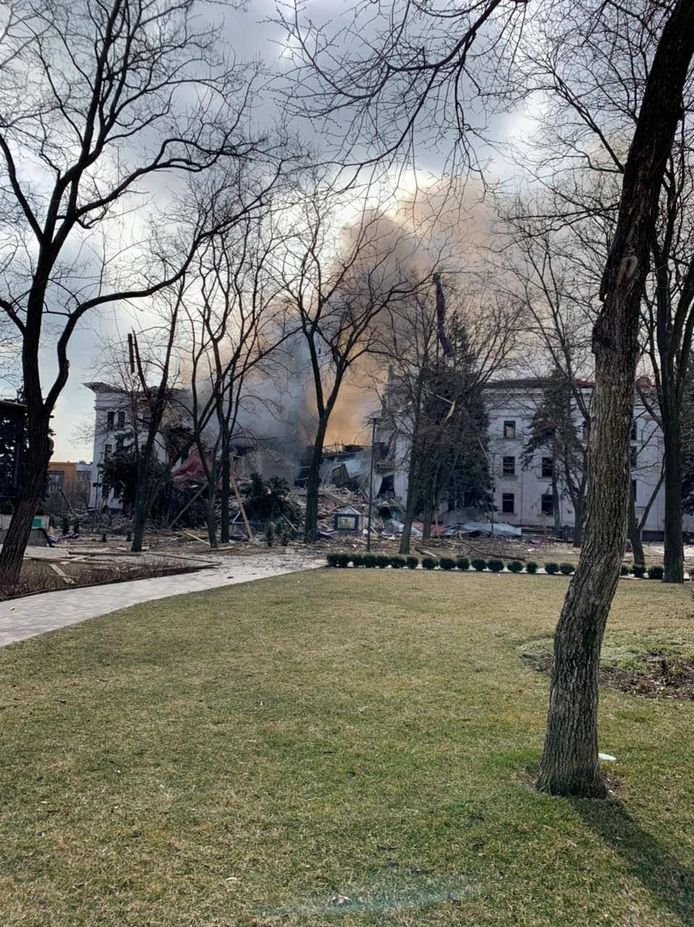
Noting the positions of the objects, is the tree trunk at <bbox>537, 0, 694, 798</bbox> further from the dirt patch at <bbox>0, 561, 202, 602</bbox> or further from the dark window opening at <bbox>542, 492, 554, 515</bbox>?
the dark window opening at <bbox>542, 492, 554, 515</bbox>

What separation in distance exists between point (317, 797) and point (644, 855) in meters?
1.46

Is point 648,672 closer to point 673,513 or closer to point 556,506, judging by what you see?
point 673,513

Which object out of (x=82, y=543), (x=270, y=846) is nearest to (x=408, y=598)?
(x=270, y=846)

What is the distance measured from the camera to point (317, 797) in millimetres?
3305

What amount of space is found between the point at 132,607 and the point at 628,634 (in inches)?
257

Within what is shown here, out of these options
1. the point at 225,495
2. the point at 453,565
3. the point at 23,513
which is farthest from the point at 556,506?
the point at 23,513

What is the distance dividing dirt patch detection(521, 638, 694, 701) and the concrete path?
214 inches

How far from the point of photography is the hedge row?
17.8 metres

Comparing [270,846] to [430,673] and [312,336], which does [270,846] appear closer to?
[430,673]

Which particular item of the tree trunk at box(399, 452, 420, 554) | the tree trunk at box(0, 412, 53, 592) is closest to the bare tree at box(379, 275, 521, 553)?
the tree trunk at box(399, 452, 420, 554)

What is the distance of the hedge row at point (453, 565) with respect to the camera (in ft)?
58.5

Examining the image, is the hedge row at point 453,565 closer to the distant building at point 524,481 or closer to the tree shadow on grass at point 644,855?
the tree shadow on grass at point 644,855

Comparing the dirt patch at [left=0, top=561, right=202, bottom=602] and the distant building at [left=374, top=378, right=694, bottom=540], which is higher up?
the distant building at [left=374, top=378, right=694, bottom=540]

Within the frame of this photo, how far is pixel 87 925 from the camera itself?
2.26 m
